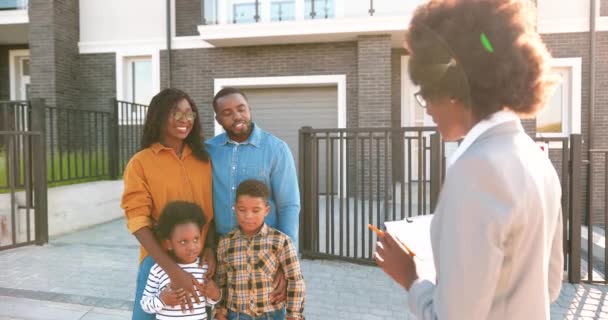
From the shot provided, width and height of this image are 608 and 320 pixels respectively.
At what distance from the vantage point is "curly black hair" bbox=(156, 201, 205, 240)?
225 cm

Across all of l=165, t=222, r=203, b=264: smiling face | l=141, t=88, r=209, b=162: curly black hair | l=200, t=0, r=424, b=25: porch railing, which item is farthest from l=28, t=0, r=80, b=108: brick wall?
l=165, t=222, r=203, b=264: smiling face

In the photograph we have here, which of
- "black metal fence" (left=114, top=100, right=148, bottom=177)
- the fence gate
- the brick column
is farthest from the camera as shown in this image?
the brick column

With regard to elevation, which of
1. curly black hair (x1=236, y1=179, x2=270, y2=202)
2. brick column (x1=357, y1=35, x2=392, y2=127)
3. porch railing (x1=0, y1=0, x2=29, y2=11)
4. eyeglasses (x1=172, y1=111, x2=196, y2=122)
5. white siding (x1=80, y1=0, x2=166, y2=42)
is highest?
porch railing (x1=0, y1=0, x2=29, y2=11)

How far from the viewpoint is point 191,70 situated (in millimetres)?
12148

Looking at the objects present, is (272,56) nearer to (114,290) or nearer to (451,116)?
(114,290)

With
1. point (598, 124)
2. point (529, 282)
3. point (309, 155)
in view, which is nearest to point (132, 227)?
point (529, 282)

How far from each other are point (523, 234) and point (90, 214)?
29.1 ft

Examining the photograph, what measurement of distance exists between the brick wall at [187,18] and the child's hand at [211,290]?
1108 cm

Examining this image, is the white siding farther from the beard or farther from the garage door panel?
the beard

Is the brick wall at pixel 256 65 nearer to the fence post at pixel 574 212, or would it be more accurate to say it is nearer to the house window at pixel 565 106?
the house window at pixel 565 106

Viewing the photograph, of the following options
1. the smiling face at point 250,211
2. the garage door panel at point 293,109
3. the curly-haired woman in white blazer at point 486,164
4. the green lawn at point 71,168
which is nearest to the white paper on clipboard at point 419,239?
the curly-haired woman in white blazer at point 486,164

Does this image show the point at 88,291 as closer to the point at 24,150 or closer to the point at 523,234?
the point at 24,150

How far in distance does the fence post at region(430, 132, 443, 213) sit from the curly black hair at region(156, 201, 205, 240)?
3.40m

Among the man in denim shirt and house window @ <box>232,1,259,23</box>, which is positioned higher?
house window @ <box>232,1,259,23</box>
